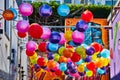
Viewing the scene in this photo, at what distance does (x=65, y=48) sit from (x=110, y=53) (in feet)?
10.9

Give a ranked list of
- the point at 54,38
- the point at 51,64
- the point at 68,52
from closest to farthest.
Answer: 1. the point at 54,38
2. the point at 68,52
3. the point at 51,64

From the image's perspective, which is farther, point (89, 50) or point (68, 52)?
point (89, 50)

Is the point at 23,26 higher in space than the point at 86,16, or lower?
lower

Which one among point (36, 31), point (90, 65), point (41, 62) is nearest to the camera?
point (36, 31)

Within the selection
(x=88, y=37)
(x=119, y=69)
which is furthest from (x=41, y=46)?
(x=88, y=37)

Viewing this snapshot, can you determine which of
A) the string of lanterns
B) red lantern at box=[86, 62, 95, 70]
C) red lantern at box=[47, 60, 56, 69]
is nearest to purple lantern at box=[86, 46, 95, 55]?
the string of lanterns

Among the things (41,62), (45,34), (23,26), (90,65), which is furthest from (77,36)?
(41,62)

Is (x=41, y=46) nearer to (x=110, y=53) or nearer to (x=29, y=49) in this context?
(x=29, y=49)

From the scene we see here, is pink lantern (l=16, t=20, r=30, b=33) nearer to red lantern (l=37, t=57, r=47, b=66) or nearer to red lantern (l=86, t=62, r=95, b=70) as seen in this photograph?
red lantern (l=37, t=57, r=47, b=66)

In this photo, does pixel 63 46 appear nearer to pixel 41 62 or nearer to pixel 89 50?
pixel 89 50

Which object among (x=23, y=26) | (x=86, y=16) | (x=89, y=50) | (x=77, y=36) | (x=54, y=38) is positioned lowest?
(x=89, y=50)

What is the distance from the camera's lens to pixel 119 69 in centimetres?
1734

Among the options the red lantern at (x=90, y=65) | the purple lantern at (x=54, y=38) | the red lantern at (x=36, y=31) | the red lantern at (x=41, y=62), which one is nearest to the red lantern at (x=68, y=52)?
the purple lantern at (x=54, y=38)

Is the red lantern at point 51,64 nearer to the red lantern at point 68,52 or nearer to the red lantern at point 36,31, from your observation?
the red lantern at point 68,52
